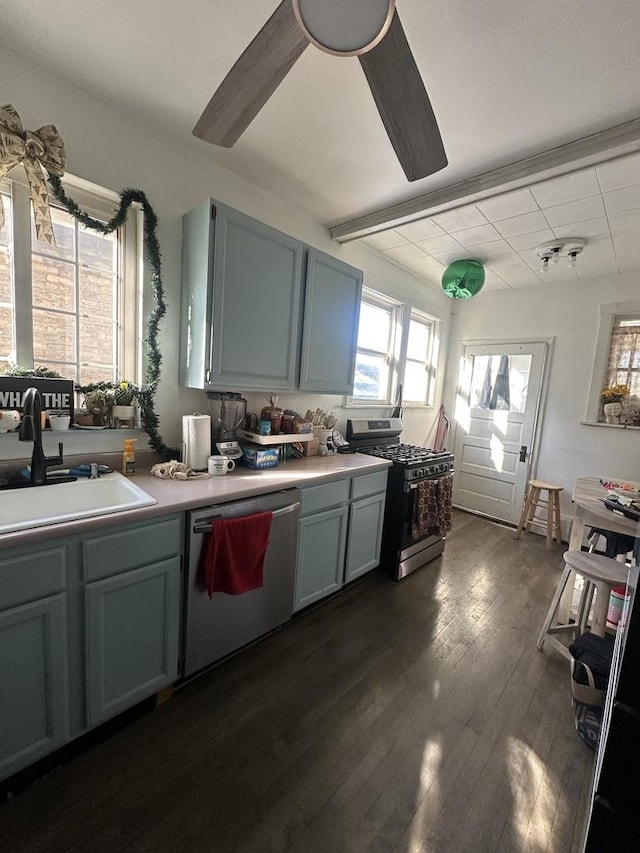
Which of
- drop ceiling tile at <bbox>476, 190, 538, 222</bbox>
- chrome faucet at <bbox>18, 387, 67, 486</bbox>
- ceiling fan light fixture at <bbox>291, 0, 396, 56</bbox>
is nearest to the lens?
ceiling fan light fixture at <bbox>291, 0, 396, 56</bbox>

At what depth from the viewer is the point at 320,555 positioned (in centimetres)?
218

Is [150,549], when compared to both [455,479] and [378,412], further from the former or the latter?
[455,479]

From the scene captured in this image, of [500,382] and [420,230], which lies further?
[500,382]

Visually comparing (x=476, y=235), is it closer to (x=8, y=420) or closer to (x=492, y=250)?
(x=492, y=250)

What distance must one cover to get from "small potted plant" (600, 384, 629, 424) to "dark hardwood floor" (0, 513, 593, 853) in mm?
2467

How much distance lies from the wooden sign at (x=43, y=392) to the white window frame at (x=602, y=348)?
432 cm

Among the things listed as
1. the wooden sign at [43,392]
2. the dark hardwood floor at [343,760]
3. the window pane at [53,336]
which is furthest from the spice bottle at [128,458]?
the dark hardwood floor at [343,760]

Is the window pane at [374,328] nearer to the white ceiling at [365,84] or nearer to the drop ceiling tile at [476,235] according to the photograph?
the drop ceiling tile at [476,235]

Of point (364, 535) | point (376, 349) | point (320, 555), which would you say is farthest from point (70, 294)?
point (376, 349)

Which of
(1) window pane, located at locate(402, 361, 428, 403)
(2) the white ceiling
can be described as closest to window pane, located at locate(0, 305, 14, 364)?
(2) the white ceiling

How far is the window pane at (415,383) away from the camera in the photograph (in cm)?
413

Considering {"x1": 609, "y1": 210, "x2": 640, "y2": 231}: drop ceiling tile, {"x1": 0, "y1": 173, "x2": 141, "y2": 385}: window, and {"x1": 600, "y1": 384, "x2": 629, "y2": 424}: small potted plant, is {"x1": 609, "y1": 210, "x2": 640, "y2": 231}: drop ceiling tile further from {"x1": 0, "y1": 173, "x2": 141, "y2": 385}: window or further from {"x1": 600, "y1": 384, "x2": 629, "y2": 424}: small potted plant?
{"x1": 0, "y1": 173, "x2": 141, "y2": 385}: window

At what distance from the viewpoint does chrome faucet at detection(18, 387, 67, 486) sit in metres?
1.39

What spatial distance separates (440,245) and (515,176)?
1078 mm
